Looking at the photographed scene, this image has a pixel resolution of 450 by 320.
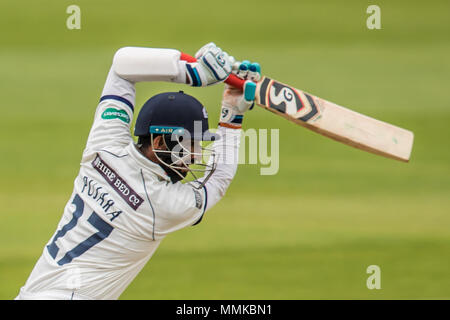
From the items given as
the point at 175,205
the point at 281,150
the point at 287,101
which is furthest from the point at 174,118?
the point at 281,150

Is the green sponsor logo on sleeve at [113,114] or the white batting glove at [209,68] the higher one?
the white batting glove at [209,68]

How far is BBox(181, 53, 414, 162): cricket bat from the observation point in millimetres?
3186

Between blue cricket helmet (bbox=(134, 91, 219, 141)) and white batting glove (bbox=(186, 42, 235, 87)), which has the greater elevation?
white batting glove (bbox=(186, 42, 235, 87))

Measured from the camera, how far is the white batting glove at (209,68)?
9.27 feet

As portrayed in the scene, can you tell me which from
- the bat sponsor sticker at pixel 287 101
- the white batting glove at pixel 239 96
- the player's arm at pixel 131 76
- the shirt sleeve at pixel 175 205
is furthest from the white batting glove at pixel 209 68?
the shirt sleeve at pixel 175 205

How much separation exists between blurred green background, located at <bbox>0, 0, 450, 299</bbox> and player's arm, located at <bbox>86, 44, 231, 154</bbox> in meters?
1.77

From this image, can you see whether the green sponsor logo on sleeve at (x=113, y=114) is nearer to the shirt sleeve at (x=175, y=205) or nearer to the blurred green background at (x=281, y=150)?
the shirt sleeve at (x=175, y=205)

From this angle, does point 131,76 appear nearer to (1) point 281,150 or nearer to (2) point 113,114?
(2) point 113,114

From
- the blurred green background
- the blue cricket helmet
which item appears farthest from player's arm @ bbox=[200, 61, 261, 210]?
the blurred green background

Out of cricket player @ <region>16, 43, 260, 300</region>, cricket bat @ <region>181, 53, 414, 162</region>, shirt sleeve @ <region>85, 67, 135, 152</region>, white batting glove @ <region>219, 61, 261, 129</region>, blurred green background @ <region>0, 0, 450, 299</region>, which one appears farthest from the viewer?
blurred green background @ <region>0, 0, 450, 299</region>

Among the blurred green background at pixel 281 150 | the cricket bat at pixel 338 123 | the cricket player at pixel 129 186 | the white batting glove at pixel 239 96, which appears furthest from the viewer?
the blurred green background at pixel 281 150

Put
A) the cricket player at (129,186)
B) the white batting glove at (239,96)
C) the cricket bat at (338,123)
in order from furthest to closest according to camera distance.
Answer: the cricket bat at (338,123) < the white batting glove at (239,96) < the cricket player at (129,186)

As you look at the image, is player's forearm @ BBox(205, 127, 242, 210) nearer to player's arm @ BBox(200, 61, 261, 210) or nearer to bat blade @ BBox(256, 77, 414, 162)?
player's arm @ BBox(200, 61, 261, 210)

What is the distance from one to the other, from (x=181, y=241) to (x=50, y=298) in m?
2.48
